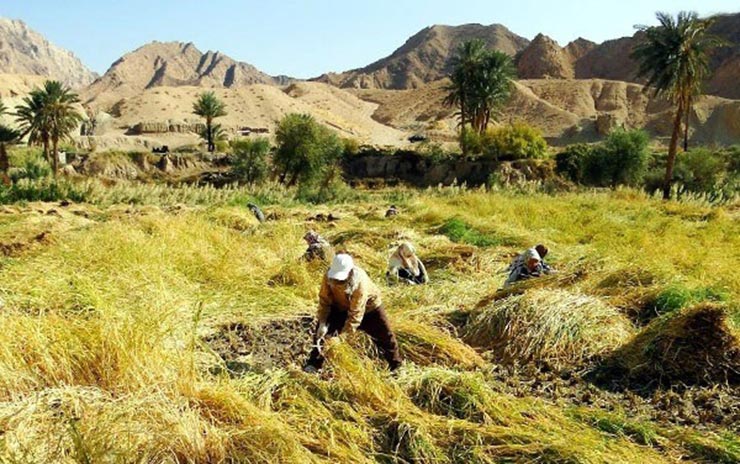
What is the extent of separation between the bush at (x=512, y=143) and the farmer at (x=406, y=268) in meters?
32.9

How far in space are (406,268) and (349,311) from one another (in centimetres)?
369

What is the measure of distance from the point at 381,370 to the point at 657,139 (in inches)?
2573

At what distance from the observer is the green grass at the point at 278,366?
11.5 ft

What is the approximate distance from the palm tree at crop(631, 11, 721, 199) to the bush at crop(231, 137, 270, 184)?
23259 millimetres

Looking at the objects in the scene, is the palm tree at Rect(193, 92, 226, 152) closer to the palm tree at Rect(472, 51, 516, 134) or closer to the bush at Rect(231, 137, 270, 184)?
the bush at Rect(231, 137, 270, 184)

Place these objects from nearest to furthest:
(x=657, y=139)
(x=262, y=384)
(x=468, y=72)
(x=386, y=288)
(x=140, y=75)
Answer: (x=262, y=384), (x=386, y=288), (x=468, y=72), (x=657, y=139), (x=140, y=75)

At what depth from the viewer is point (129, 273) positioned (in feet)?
23.0

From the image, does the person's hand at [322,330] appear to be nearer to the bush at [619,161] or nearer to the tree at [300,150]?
the bush at [619,161]

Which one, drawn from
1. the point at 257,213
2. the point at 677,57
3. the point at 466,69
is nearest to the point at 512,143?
the point at 466,69

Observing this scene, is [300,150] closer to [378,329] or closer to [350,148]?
[350,148]

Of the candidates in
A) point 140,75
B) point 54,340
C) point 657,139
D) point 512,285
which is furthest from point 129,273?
point 140,75

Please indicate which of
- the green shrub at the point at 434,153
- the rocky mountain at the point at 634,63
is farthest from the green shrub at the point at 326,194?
the rocky mountain at the point at 634,63

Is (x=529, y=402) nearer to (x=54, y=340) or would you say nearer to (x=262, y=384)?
(x=262, y=384)

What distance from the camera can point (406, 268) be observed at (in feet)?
27.6
